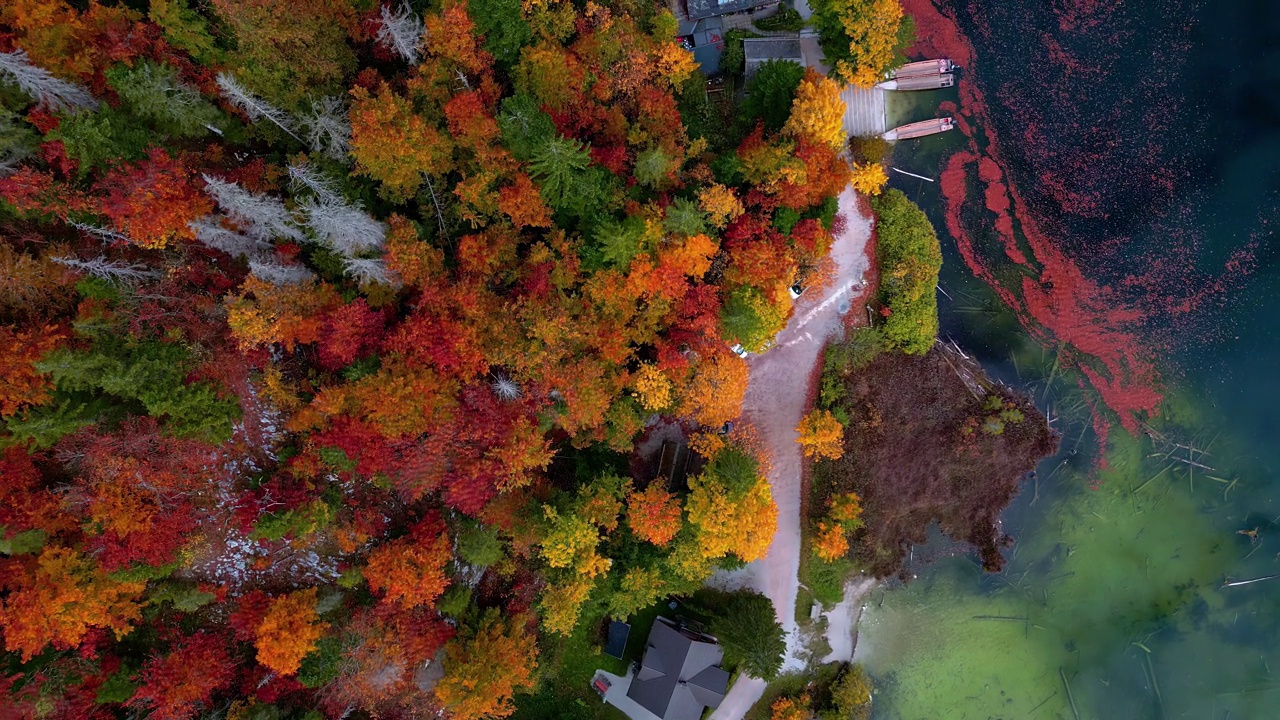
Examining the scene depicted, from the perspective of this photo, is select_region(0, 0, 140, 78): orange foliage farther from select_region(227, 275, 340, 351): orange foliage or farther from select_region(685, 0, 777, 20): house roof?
select_region(685, 0, 777, 20): house roof

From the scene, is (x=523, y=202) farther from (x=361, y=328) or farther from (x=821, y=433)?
(x=821, y=433)

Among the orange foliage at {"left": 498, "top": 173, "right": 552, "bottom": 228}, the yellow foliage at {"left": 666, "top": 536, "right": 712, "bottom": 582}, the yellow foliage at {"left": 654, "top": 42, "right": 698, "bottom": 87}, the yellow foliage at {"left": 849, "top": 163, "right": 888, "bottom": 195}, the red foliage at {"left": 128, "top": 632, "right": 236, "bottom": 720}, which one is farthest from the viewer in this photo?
the yellow foliage at {"left": 849, "top": 163, "right": 888, "bottom": 195}

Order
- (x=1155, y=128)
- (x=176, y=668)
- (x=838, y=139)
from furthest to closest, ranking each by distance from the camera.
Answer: (x=1155, y=128) → (x=838, y=139) → (x=176, y=668)

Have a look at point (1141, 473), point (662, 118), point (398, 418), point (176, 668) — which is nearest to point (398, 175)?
point (398, 418)

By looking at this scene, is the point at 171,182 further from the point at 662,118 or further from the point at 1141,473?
the point at 1141,473

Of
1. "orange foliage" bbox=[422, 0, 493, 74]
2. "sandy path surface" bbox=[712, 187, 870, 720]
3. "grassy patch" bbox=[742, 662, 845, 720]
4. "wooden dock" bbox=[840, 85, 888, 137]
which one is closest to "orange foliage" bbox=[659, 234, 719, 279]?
"sandy path surface" bbox=[712, 187, 870, 720]

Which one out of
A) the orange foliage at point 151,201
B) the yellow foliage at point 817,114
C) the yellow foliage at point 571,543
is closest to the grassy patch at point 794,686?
the yellow foliage at point 571,543
